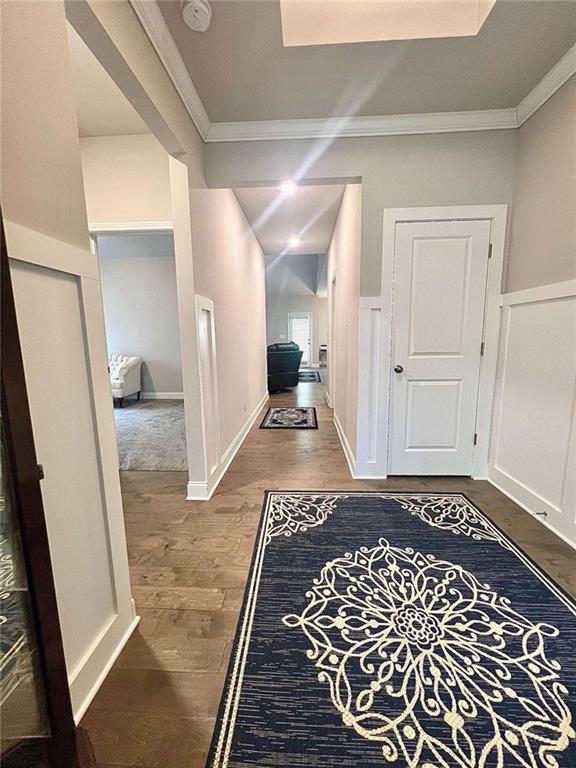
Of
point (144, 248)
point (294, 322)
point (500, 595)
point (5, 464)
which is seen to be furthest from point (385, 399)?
point (294, 322)

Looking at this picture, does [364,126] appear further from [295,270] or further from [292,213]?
[295,270]

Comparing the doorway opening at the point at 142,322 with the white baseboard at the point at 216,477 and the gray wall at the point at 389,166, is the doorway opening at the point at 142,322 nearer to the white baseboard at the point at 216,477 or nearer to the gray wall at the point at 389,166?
the white baseboard at the point at 216,477

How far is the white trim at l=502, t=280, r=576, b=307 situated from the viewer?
1.84m

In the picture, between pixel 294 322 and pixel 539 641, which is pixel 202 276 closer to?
pixel 539 641

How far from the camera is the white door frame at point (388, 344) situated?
7.72ft

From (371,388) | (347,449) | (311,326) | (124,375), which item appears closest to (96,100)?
(371,388)

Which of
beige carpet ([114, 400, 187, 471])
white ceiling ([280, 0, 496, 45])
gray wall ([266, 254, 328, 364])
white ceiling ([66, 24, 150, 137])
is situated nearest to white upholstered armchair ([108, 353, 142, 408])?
beige carpet ([114, 400, 187, 471])

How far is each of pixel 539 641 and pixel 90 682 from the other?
64.7 inches

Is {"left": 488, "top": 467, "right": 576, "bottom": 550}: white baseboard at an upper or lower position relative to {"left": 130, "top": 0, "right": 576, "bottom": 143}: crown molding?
lower

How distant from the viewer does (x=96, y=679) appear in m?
1.12

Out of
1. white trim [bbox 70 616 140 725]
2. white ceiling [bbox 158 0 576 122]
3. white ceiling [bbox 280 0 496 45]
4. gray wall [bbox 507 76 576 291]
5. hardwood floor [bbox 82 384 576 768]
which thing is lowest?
hardwood floor [bbox 82 384 576 768]

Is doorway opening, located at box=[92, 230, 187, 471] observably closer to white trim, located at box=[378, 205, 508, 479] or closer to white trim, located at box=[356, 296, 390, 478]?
white trim, located at box=[356, 296, 390, 478]

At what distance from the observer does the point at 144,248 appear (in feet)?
18.5

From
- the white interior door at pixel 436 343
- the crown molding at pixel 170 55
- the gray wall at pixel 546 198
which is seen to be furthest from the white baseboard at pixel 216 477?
the gray wall at pixel 546 198
